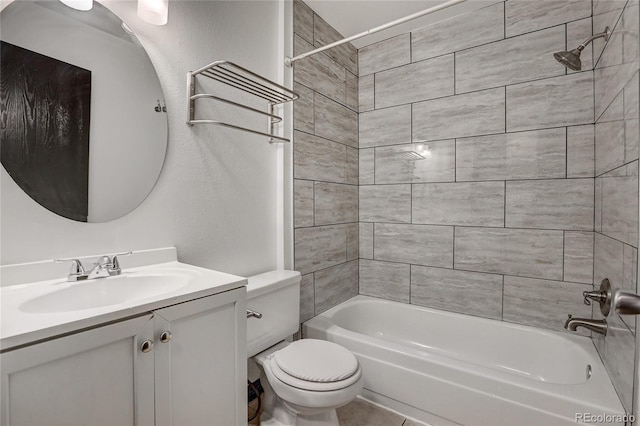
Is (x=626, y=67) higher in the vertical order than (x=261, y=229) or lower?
A: higher

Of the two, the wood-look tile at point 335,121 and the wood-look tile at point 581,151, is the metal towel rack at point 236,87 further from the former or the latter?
the wood-look tile at point 581,151

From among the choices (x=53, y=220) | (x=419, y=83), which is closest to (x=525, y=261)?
(x=419, y=83)

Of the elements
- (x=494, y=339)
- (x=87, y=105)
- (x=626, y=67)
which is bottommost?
(x=494, y=339)

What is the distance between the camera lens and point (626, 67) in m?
1.19

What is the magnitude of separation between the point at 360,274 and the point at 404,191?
0.81 m

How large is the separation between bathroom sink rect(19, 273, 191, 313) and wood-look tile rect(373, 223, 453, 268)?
1.73 metres

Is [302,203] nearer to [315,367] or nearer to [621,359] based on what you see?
[315,367]

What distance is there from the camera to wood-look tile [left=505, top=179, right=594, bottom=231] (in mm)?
1845

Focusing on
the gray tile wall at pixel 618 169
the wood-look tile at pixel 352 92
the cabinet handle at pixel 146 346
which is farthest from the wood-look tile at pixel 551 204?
the cabinet handle at pixel 146 346

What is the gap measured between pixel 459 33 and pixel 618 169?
4.74 ft

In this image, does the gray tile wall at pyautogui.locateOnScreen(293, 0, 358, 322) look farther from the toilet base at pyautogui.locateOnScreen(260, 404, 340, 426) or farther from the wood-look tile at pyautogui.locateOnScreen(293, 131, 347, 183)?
the toilet base at pyautogui.locateOnScreen(260, 404, 340, 426)

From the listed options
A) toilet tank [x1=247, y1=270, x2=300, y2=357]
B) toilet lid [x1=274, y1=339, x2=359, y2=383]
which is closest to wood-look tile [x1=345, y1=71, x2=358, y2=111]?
toilet tank [x1=247, y1=270, x2=300, y2=357]

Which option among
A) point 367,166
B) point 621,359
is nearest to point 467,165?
point 367,166

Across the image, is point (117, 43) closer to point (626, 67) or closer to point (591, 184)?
point (626, 67)
